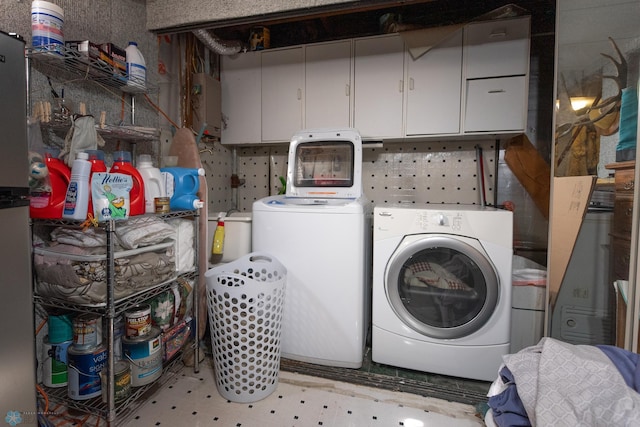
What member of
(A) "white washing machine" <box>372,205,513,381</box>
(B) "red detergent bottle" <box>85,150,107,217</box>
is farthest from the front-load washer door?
(B) "red detergent bottle" <box>85,150,107,217</box>

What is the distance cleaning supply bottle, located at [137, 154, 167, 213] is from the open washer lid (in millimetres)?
821

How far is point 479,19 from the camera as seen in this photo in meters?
1.93

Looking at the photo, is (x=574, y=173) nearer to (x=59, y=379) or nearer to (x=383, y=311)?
(x=383, y=311)

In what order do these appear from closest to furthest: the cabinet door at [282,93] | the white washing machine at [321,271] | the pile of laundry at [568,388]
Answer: the pile of laundry at [568,388], the white washing machine at [321,271], the cabinet door at [282,93]

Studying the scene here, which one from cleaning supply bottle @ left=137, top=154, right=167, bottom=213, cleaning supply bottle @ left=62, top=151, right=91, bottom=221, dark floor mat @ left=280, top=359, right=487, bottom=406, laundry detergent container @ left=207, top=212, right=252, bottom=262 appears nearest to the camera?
cleaning supply bottle @ left=62, top=151, right=91, bottom=221

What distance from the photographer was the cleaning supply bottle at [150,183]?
4.53 feet

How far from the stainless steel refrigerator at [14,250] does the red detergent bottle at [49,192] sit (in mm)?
255

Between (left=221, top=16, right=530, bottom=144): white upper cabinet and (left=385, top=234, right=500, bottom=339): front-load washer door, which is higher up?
(left=221, top=16, right=530, bottom=144): white upper cabinet

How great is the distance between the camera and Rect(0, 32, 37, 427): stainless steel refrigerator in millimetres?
813

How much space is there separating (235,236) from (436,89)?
167 centimetres

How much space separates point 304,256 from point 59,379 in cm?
119

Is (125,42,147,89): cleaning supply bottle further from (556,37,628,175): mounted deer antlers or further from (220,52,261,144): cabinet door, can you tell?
(556,37,628,175): mounted deer antlers

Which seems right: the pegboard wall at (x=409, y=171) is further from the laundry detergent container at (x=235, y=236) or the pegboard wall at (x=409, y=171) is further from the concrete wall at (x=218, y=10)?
the concrete wall at (x=218, y=10)

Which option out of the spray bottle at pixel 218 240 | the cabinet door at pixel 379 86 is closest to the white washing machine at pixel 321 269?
the spray bottle at pixel 218 240
